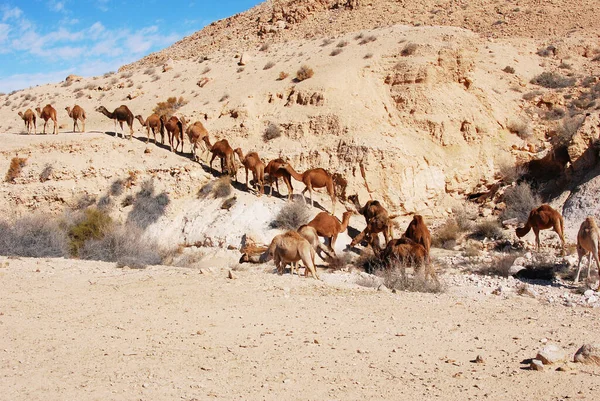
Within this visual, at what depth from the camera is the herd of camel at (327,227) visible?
12.5m

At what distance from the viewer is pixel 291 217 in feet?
64.3

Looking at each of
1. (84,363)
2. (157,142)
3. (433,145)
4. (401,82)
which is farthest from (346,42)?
(84,363)

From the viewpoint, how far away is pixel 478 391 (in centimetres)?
632

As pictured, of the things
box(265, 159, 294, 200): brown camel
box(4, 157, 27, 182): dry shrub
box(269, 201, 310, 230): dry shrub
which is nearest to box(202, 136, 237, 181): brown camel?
box(265, 159, 294, 200): brown camel

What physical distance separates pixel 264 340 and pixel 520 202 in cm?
1647

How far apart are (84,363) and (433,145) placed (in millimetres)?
19982

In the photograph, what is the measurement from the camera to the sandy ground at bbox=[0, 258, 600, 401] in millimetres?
6469

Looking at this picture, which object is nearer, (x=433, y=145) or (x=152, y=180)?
(x=152, y=180)

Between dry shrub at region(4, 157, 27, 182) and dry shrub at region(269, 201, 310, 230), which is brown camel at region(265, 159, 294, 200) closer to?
dry shrub at region(269, 201, 310, 230)

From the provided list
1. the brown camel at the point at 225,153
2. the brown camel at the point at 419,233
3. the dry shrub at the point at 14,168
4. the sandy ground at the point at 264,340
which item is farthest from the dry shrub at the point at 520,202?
the dry shrub at the point at 14,168

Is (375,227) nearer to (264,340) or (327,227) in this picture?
(327,227)

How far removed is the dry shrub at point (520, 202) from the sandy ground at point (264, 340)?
10.4 metres

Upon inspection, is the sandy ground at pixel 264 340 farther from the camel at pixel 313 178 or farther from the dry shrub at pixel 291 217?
the camel at pixel 313 178

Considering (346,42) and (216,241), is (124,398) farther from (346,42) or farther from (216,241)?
(346,42)
